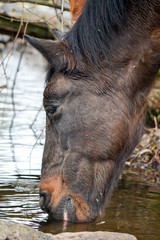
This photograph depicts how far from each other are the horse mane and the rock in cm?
148

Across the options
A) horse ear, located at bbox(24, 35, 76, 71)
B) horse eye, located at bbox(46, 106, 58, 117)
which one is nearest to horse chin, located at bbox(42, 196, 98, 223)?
horse eye, located at bbox(46, 106, 58, 117)

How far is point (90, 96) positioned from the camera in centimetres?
478

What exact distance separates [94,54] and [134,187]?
2267 millimetres

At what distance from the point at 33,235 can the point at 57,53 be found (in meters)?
1.58

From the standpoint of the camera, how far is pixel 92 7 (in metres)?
4.77

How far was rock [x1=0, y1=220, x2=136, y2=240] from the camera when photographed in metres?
3.81

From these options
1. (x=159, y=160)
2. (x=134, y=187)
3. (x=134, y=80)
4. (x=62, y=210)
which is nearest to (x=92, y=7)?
(x=134, y=80)

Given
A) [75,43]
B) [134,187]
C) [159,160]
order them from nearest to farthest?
[75,43], [134,187], [159,160]

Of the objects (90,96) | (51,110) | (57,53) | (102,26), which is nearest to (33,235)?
(51,110)

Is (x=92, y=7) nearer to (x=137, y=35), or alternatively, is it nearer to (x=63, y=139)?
(x=137, y=35)

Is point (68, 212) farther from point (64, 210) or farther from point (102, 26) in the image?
point (102, 26)

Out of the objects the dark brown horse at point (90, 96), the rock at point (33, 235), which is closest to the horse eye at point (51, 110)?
the dark brown horse at point (90, 96)

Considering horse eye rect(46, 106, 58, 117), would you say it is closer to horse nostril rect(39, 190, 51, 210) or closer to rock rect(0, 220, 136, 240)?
horse nostril rect(39, 190, 51, 210)

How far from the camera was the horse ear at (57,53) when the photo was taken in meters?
4.56
